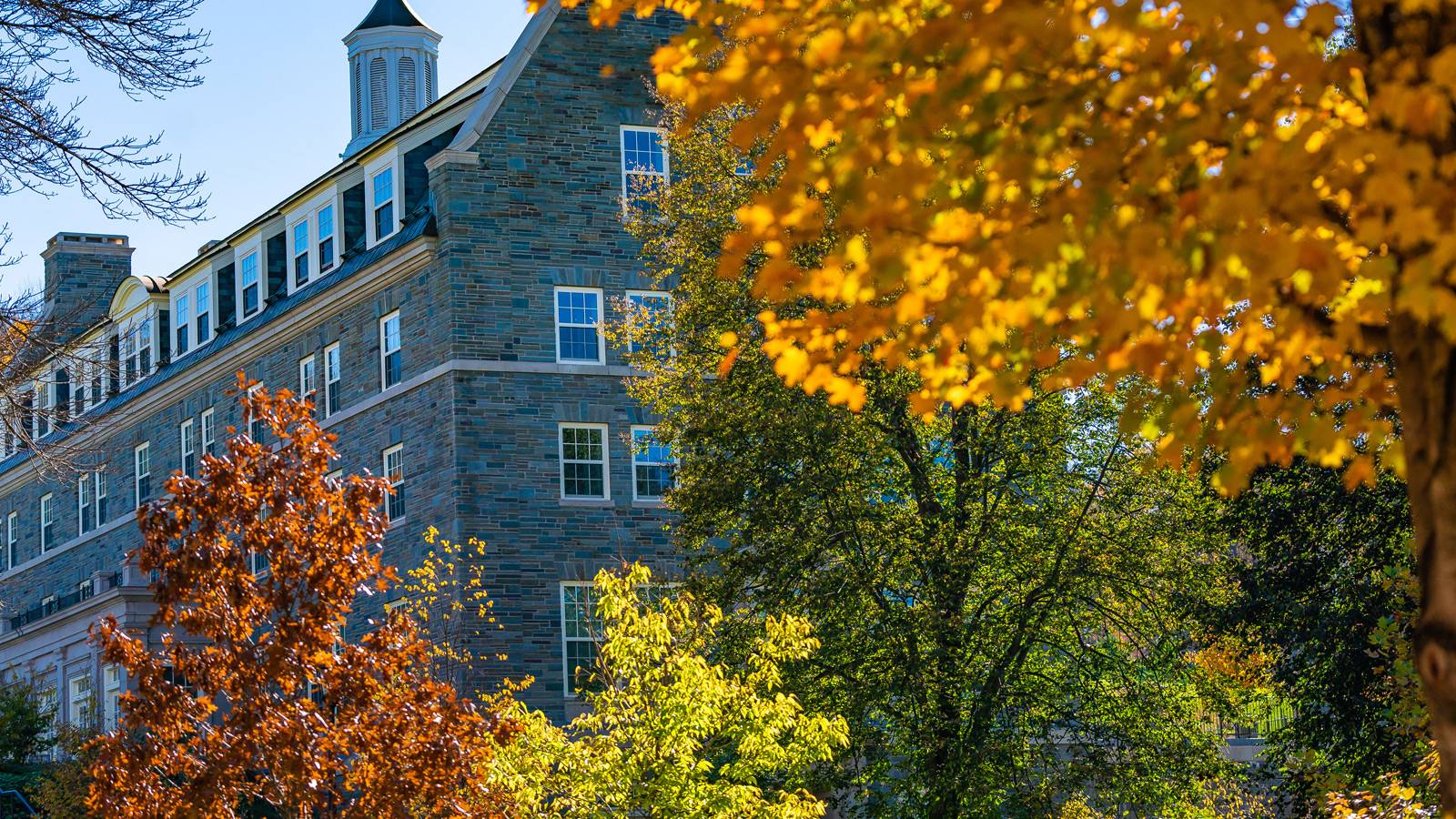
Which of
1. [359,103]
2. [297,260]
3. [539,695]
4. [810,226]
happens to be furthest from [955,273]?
[359,103]

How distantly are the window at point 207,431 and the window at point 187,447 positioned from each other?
Answer: 611 mm

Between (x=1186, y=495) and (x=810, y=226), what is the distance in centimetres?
2054

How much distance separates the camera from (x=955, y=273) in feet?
17.8

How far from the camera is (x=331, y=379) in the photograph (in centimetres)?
4009

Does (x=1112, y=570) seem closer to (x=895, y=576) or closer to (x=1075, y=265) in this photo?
(x=895, y=576)

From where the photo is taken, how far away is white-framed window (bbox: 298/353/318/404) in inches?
1607

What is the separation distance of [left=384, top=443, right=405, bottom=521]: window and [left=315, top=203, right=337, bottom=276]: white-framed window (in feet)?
19.0

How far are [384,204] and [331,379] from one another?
13.9ft

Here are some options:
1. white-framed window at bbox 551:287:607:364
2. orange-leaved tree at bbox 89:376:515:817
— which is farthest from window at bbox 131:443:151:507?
orange-leaved tree at bbox 89:376:515:817

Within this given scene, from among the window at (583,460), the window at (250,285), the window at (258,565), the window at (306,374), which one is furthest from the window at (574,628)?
the window at (250,285)

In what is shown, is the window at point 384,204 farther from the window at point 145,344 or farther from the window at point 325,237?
the window at point 145,344

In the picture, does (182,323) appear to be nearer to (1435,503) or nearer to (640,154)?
(640,154)

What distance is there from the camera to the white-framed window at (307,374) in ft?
134

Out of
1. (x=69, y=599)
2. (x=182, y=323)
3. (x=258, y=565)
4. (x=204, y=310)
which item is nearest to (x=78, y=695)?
(x=69, y=599)
